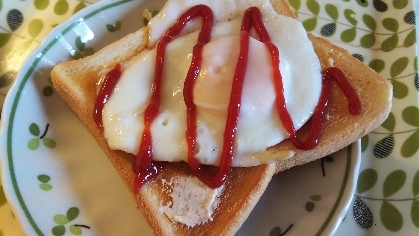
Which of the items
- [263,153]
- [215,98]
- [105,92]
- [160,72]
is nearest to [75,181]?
[105,92]

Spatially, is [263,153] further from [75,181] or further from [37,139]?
[37,139]

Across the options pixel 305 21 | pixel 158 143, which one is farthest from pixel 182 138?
pixel 305 21

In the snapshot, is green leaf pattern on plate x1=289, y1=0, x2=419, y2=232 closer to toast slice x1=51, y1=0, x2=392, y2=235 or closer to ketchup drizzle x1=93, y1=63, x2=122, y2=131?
toast slice x1=51, y1=0, x2=392, y2=235

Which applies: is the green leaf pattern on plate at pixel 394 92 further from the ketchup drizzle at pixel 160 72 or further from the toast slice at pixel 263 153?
the ketchup drizzle at pixel 160 72

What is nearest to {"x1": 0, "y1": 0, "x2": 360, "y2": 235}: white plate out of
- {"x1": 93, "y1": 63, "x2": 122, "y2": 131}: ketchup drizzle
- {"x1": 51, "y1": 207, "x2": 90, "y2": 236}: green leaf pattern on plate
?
{"x1": 51, "y1": 207, "x2": 90, "y2": 236}: green leaf pattern on plate

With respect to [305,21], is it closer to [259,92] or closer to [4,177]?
[259,92]

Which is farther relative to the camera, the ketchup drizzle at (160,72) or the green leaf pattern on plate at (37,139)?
the green leaf pattern on plate at (37,139)

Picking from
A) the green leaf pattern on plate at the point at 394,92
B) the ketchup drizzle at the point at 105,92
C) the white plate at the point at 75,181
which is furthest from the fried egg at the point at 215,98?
the green leaf pattern on plate at the point at 394,92
